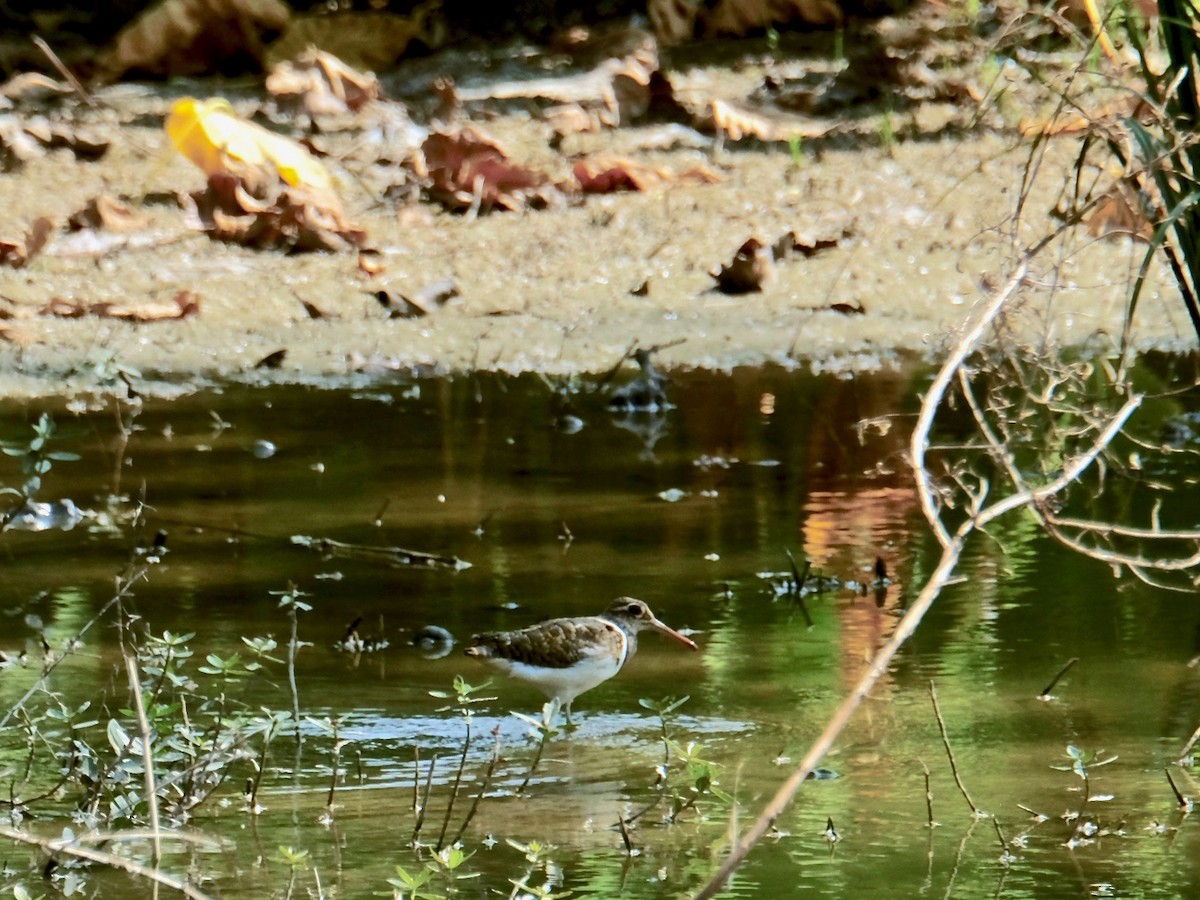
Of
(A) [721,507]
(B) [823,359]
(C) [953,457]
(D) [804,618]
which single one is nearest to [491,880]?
(D) [804,618]

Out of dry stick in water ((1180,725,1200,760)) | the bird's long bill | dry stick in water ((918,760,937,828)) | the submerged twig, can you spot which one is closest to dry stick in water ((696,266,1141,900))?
dry stick in water ((918,760,937,828))

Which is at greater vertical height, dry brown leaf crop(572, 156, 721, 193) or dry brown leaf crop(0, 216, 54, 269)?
dry brown leaf crop(572, 156, 721, 193)

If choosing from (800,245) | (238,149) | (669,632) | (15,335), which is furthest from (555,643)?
(238,149)

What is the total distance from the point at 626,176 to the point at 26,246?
9.14 feet

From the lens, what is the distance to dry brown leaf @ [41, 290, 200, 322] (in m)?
9.08

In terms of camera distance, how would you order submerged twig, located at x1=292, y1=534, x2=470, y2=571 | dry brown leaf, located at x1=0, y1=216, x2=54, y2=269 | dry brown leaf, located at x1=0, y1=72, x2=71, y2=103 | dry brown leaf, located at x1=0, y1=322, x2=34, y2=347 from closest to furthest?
1. submerged twig, located at x1=292, y1=534, x2=470, y2=571
2. dry brown leaf, located at x1=0, y1=322, x2=34, y2=347
3. dry brown leaf, located at x1=0, y1=216, x2=54, y2=269
4. dry brown leaf, located at x1=0, y1=72, x2=71, y2=103

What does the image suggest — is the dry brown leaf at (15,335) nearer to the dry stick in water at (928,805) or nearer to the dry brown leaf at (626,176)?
the dry brown leaf at (626,176)

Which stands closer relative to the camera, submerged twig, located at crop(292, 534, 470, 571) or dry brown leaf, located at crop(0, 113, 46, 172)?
submerged twig, located at crop(292, 534, 470, 571)

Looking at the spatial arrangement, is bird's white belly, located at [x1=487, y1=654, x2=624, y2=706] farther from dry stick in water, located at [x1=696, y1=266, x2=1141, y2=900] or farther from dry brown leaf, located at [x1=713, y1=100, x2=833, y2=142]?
dry brown leaf, located at [x1=713, y1=100, x2=833, y2=142]

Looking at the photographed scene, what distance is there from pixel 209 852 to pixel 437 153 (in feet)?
24.4

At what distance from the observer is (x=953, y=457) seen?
709 cm

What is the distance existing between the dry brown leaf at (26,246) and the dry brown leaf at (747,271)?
9.29ft

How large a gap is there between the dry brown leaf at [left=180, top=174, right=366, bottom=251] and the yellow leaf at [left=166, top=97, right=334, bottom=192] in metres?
0.20

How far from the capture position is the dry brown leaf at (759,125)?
11.5 m
